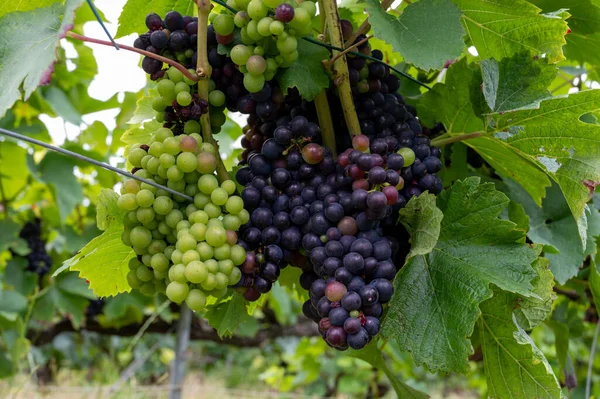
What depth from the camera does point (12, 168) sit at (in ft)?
7.91

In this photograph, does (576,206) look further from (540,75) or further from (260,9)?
(260,9)

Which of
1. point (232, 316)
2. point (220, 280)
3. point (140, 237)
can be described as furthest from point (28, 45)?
point (232, 316)

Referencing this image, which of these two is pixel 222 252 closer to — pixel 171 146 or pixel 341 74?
pixel 171 146

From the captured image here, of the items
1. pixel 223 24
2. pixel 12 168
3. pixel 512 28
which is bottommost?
pixel 12 168

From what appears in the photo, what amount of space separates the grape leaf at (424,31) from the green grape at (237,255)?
1.07 ft

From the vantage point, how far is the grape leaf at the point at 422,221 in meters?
0.70

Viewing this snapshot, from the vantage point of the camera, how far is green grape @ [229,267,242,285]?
69 centimetres

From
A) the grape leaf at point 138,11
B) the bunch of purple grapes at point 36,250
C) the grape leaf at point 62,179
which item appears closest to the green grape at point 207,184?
the grape leaf at point 138,11

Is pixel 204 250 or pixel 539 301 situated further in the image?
pixel 539 301

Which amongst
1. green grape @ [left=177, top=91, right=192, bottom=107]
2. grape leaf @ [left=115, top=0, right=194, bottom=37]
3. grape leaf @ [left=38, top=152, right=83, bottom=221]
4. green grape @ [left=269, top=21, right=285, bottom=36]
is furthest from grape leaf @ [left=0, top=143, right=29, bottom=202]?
green grape @ [left=269, top=21, right=285, bottom=36]

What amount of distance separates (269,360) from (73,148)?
5868 millimetres

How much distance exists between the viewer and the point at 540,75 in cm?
81

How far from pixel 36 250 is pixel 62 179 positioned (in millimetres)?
457

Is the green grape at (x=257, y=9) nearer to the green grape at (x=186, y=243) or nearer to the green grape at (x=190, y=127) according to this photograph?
the green grape at (x=190, y=127)
